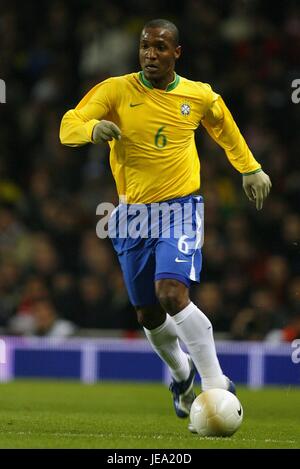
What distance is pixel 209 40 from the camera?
1441 cm

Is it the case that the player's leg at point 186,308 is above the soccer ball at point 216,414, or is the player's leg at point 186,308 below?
above

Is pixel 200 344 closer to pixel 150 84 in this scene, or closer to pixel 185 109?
pixel 185 109

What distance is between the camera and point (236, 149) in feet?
23.8

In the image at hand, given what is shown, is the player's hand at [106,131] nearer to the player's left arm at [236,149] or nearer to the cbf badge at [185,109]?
the cbf badge at [185,109]

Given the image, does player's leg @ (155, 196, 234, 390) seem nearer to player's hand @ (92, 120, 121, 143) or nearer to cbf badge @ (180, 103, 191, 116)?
player's hand @ (92, 120, 121, 143)

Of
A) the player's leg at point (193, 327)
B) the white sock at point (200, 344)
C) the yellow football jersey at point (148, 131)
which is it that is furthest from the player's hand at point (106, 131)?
the white sock at point (200, 344)

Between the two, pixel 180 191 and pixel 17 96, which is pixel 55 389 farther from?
pixel 17 96

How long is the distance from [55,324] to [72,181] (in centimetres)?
250

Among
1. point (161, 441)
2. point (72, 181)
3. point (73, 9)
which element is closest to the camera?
point (161, 441)

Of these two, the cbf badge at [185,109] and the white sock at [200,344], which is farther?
the cbf badge at [185,109]

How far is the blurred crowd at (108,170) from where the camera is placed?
12.1m

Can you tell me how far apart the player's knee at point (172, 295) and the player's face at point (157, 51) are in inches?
49.4
